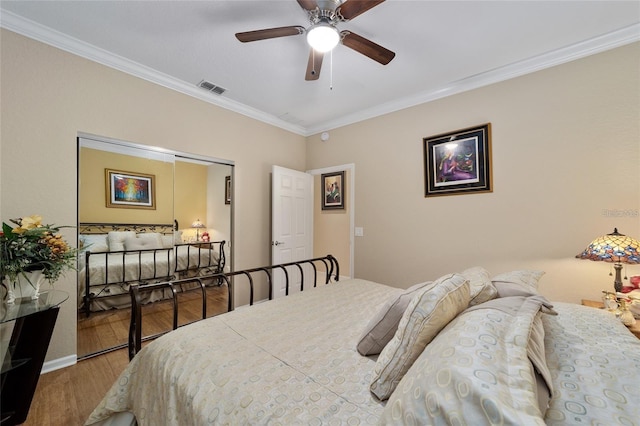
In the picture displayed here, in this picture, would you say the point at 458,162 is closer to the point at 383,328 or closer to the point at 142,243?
the point at 383,328

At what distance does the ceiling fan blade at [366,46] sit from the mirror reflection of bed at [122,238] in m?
2.15

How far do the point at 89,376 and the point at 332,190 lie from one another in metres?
3.90

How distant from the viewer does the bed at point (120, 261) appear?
94.4 inches

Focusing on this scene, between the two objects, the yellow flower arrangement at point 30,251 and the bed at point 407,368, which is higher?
the yellow flower arrangement at point 30,251

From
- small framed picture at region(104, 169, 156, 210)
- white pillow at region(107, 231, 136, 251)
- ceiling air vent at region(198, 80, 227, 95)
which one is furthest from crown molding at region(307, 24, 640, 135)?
white pillow at region(107, 231, 136, 251)

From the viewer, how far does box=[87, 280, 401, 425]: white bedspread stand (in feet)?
2.78

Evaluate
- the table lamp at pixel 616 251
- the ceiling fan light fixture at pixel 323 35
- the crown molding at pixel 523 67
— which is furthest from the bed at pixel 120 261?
the table lamp at pixel 616 251

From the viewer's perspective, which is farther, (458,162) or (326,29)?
(458,162)

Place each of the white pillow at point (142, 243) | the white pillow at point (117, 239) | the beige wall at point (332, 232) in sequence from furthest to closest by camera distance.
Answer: the beige wall at point (332, 232) → the white pillow at point (142, 243) → the white pillow at point (117, 239)

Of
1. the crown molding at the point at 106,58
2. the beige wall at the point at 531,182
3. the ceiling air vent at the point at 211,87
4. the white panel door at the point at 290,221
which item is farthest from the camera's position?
the white panel door at the point at 290,221

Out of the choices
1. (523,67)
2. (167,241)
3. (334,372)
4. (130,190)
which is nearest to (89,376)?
(167,241)

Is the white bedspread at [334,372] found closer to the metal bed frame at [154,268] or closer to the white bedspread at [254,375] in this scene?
the white bedspread at [254,375]

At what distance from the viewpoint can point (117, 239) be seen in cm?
258

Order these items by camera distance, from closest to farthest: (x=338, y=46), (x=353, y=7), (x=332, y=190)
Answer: (x=353, y=7) < (x=338, y=46) < (x=332, y=190)
